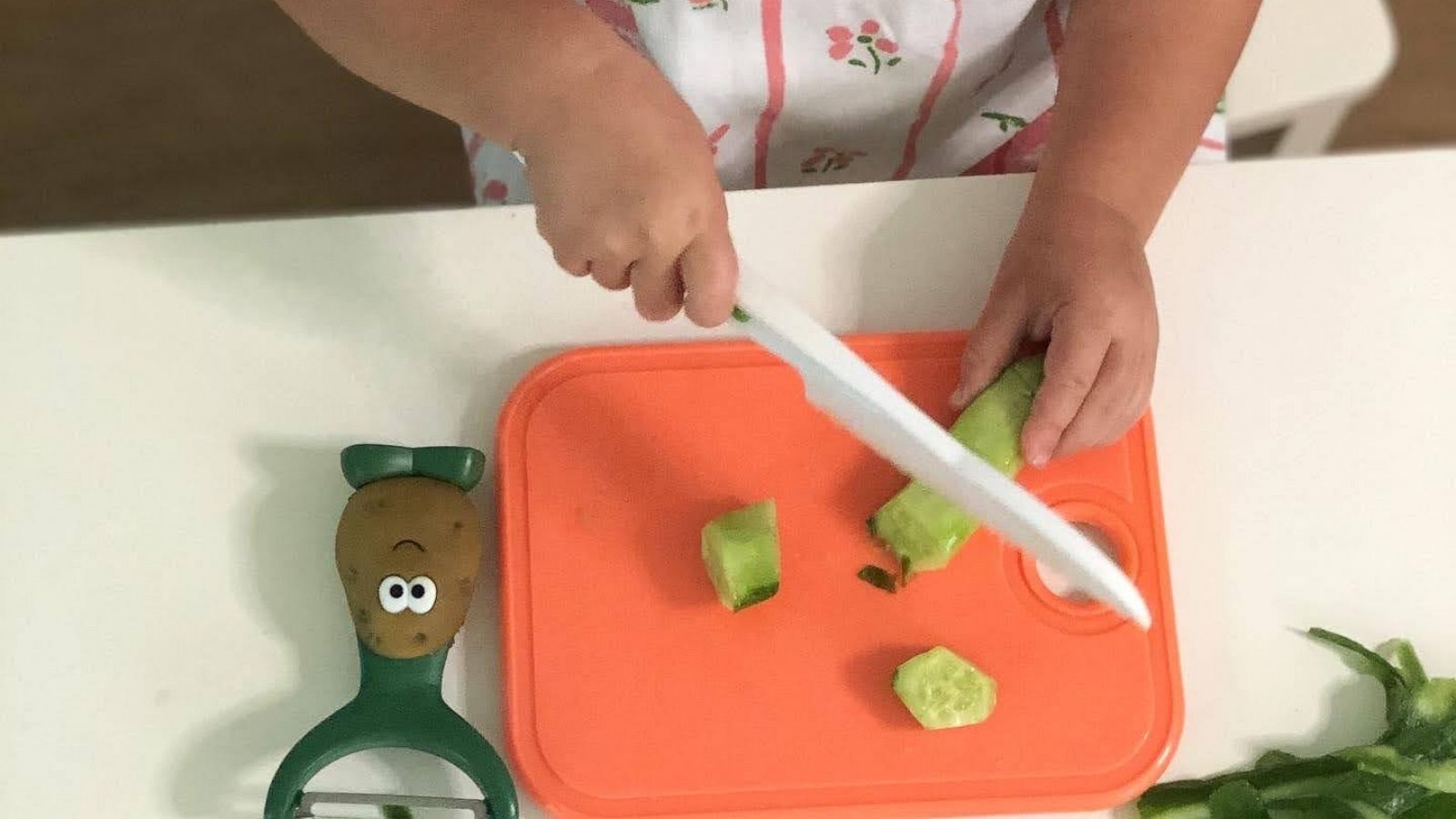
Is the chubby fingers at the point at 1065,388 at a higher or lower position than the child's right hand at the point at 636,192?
lower

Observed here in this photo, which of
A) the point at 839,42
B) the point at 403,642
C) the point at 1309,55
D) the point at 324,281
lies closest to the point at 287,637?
the point at 403,642

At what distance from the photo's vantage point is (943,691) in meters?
0.57

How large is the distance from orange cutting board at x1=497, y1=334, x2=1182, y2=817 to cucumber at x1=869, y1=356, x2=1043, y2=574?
0.01 metres

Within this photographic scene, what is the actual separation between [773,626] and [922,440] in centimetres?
13

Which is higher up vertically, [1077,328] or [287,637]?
[1077,328]

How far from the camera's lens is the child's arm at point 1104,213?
0.60m

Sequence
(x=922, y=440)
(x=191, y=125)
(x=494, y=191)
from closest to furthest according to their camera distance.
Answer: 1. (x=922, y=440)
2. (x=494, y=191)
3. (x=191, y=125)

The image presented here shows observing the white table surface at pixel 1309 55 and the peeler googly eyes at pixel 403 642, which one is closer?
the peeler googly eyes at pixel 403 642

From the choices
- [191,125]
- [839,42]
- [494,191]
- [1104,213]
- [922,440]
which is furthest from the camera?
[191,125]

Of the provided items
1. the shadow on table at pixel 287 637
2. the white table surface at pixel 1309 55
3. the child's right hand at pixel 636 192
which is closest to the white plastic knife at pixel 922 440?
the child's right hand at pixel 636 192

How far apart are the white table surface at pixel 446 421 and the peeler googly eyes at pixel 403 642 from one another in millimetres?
34

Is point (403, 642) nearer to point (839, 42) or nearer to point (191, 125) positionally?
point (839, 42)

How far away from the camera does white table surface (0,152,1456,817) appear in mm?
590

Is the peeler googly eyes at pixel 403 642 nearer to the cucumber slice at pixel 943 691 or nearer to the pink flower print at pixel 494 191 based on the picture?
the cucumber slice at pixel 943 691
